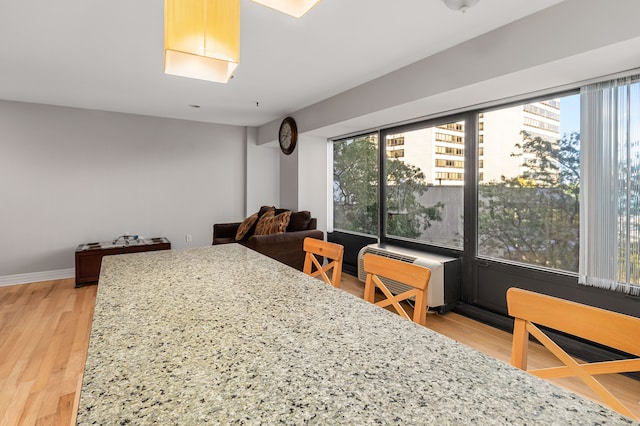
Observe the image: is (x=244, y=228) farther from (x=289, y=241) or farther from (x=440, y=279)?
(x=440, y=279)

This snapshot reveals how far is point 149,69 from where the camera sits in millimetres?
3088

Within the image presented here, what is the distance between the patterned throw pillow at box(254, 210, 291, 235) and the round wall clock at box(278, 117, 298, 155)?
3.66 feet

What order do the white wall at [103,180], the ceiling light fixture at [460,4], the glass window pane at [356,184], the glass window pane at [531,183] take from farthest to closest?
the glass window pane at [356,184] → the white wall at [103,180] → the glass window pane at [531,183] → the ceiling light fixture at [460,4]

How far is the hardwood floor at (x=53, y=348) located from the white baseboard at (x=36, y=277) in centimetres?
18

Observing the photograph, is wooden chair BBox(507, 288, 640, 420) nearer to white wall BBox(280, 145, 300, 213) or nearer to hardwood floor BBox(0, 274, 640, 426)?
hardwood floor BBox(0, 274, 640, 426)

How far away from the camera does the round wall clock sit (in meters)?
4.73

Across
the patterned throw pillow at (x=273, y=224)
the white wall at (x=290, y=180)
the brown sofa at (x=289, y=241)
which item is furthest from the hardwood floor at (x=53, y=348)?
the white wall at (x=290, y=180)

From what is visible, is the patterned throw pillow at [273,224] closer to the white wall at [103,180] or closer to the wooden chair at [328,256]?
the white wall at [103,180]

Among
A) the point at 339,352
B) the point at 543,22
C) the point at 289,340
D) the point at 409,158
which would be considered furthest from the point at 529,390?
the point at 409,158

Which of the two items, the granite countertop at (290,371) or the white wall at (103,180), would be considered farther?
the white wall at (103,180)

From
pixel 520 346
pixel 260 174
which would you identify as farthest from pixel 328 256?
pixel 260 174

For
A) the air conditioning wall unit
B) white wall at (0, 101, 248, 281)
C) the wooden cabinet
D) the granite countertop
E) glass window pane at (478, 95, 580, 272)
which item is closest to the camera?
the granite countertop

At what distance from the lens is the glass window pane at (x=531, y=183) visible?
257cm

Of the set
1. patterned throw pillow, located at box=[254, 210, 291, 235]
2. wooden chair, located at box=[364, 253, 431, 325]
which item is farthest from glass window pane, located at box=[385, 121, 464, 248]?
wooden chair, located at box=[364, 253, 431, 325]
